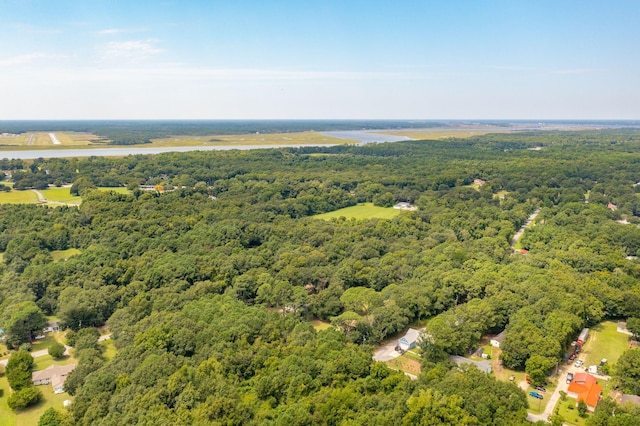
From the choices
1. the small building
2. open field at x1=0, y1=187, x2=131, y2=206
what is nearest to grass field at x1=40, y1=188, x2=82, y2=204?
open field at x1=0, y1=187, x2=131, y2=206

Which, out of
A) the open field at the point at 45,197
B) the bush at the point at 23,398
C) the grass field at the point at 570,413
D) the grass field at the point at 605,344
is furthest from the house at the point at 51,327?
the open field at the point at 45,197

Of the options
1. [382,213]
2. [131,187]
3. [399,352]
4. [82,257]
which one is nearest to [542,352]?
[399,352]

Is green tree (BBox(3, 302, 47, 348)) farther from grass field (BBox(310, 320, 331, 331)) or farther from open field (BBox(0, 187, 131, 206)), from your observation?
open field (BBox(0, 187, 131, 206))

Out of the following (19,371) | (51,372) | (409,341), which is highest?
(19,371)

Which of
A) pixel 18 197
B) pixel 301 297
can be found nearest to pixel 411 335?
pixel 301 297

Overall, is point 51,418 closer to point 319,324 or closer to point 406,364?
point 319,324

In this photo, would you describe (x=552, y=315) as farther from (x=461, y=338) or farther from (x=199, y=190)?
(x=199, y=190)

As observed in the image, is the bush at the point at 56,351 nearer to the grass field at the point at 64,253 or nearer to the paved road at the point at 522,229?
the grass field at the point at 64,253
